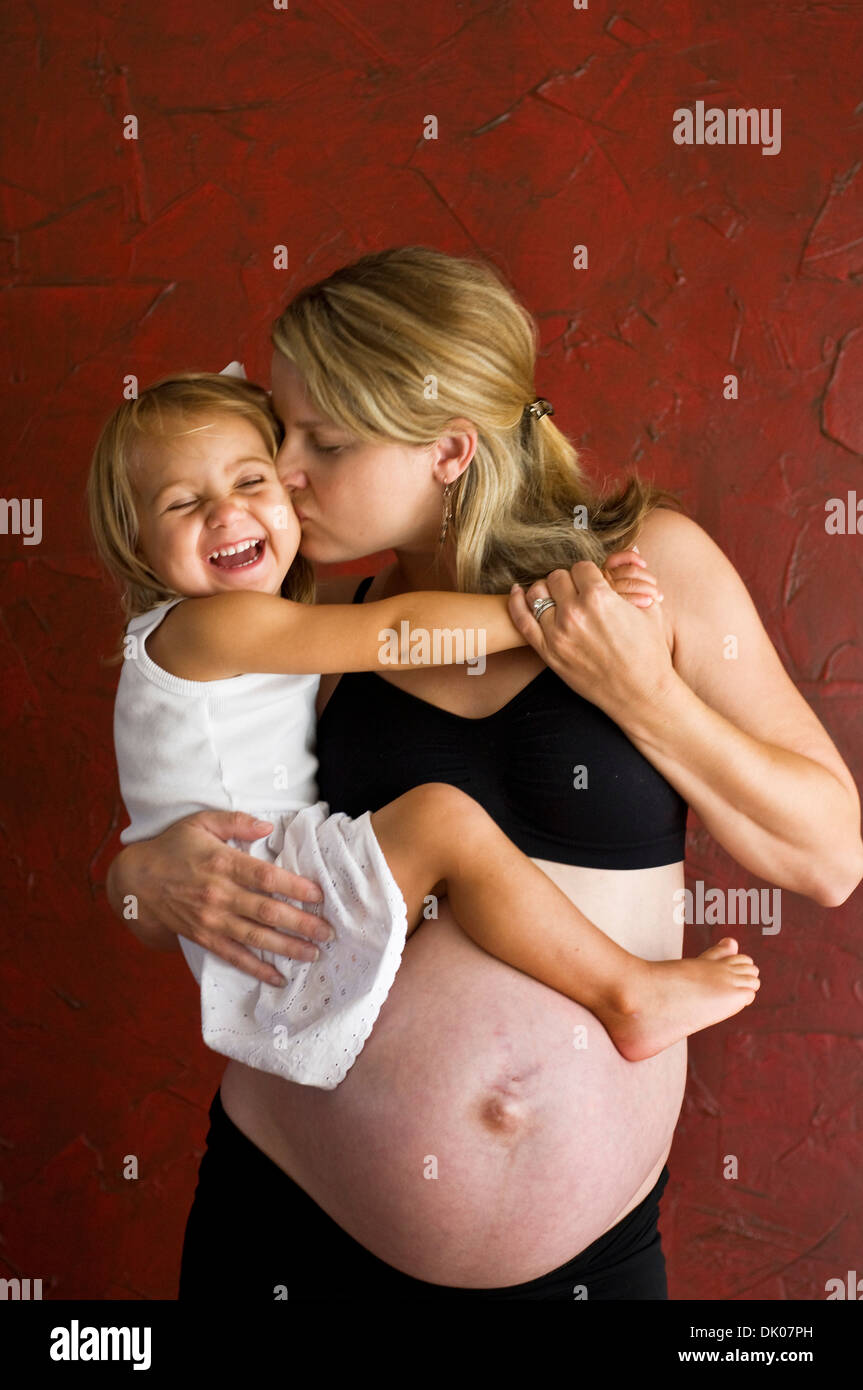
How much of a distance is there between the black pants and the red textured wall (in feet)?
2.82

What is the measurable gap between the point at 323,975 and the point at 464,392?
666 mm

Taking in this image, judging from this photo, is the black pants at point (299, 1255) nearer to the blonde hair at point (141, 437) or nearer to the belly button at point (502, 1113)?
the belly button at point (502, 1113)

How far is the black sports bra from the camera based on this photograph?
1.33 m

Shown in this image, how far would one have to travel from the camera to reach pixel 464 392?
141cm

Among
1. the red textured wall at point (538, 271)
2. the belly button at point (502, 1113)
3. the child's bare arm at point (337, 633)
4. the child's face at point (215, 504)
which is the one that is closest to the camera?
the belly button at point (502, 1113)

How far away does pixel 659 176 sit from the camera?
2.06 m

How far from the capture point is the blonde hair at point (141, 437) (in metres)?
1.45

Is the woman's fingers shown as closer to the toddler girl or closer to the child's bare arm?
the toddler girl

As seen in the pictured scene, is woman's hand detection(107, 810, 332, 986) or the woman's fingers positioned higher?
woman's hand detection(107, 810, 332, 986)

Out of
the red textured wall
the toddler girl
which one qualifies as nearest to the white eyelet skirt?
the toddler girl

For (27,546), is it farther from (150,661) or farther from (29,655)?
(150,661)

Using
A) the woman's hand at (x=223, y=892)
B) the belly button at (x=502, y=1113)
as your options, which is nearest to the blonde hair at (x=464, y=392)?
the woman's hand at (x=223, y=892)
